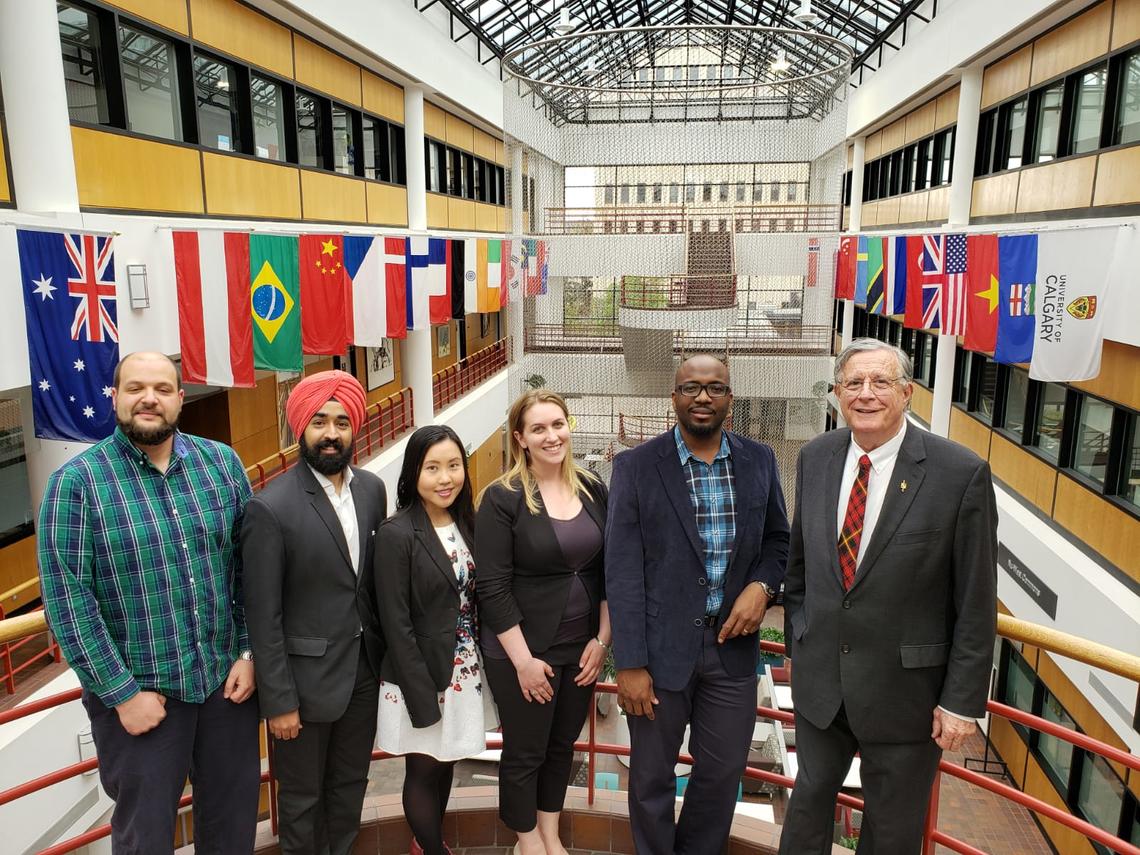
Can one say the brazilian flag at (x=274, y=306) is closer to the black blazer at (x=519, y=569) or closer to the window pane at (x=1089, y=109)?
the black blazer at (x=519, y=569)

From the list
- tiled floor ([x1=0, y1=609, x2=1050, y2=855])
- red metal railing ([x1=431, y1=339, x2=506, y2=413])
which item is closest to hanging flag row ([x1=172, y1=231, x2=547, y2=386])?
red metal railing ([x1=431, y1=339, x2=506, y2=413])

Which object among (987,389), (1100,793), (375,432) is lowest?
(1100,793)

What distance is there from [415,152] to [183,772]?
51.2ft

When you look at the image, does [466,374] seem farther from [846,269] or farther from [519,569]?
[519,569]

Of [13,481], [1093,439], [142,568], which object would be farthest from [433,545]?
[1093,439]

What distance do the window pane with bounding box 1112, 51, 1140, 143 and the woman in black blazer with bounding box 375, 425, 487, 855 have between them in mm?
10267

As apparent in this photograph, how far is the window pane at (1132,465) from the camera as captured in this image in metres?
9.42

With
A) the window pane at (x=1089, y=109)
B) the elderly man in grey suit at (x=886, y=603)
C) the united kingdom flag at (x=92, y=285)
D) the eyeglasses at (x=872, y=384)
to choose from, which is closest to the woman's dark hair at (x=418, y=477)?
the elderly man in grey suit at (x=886, y=603)

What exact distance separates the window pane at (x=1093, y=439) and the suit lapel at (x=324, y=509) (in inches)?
405

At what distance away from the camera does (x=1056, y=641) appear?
7.76ft

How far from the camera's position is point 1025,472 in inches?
490

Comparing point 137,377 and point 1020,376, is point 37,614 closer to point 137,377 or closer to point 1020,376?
point 137,377

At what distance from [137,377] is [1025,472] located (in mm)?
13071

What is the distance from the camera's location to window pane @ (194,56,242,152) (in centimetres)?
967
